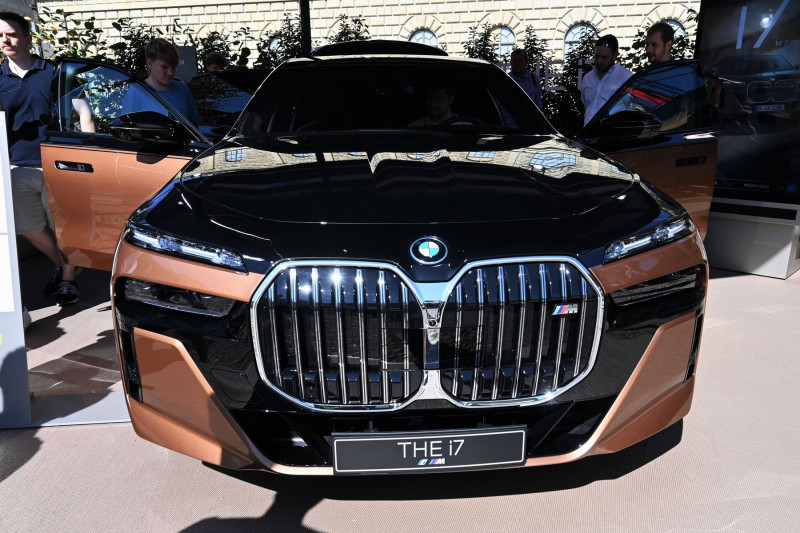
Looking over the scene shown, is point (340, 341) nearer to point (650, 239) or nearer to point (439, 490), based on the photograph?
point (439, 490)

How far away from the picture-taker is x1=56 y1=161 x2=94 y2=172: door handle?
358cm

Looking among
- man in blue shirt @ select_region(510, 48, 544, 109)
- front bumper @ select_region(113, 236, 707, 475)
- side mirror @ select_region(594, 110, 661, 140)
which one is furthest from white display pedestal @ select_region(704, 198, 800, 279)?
front bumper @ select_region(113, 236, 707, 475)

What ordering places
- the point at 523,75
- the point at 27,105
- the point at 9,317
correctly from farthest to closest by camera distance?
1. the point at 523,75
2. the point at 27,105
3. the point at 9,317

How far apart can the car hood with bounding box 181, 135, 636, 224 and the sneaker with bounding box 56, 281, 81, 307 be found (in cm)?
241

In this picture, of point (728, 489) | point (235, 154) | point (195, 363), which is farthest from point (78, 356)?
point (728, 489)

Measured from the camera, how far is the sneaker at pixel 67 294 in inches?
183

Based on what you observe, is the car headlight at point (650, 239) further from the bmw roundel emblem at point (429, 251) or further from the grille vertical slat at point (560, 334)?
the bmw roundel emblem at point (429, 251)

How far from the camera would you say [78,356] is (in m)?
3.80

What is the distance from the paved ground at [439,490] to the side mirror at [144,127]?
50.9 inches

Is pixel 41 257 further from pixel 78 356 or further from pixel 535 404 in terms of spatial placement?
pixel 535 404

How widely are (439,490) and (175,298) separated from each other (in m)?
1.13

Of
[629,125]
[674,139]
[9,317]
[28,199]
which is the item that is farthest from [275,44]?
[9,317]

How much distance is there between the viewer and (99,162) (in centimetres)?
356

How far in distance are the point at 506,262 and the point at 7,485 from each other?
199 centimetres
